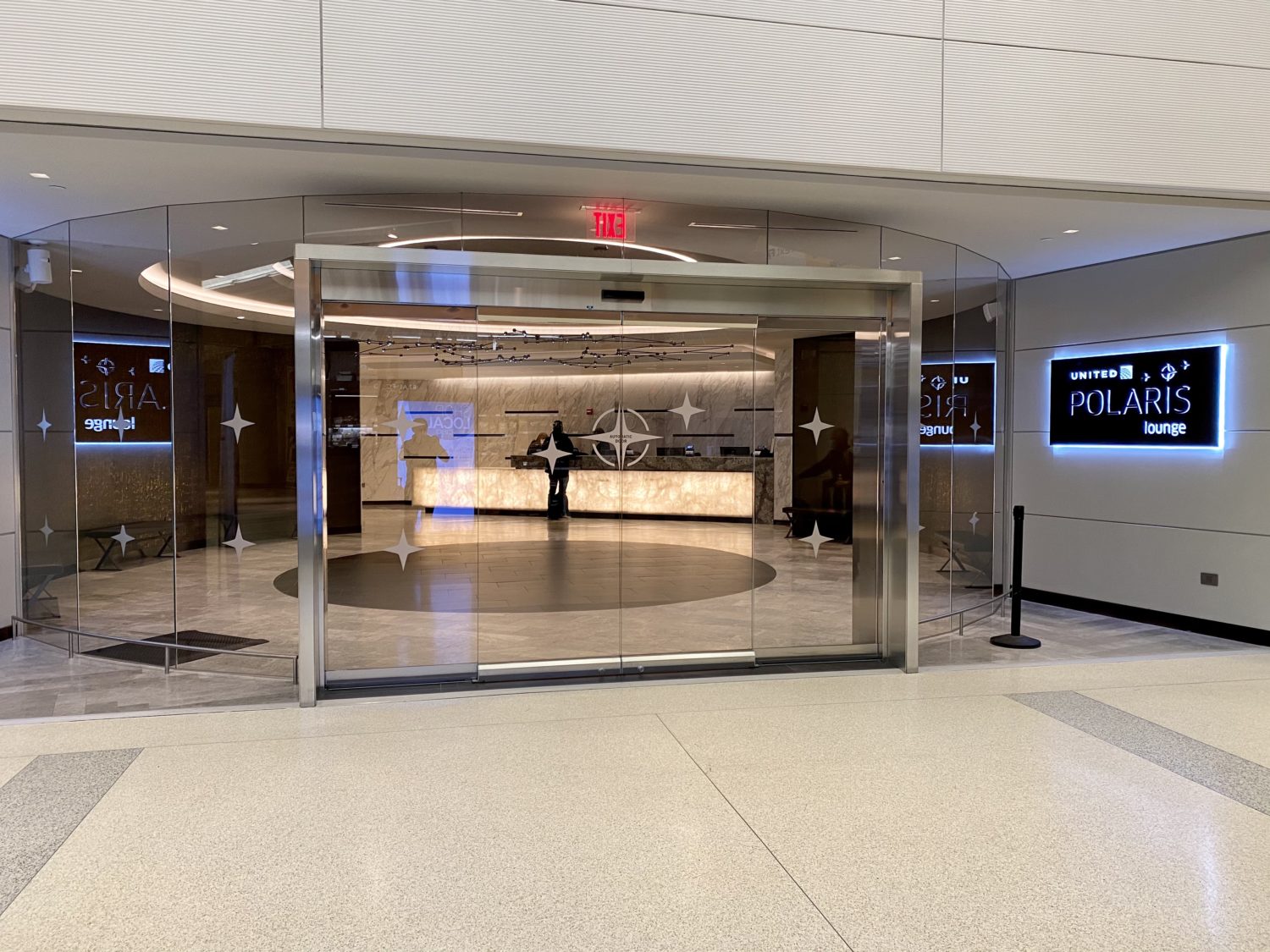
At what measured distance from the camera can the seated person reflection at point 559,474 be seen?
679 cm

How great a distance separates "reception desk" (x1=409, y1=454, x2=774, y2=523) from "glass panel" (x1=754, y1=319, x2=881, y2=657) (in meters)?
0.29

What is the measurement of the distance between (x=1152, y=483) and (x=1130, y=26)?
14.0 ft

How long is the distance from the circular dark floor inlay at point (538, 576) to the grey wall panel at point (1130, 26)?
13.5 feet

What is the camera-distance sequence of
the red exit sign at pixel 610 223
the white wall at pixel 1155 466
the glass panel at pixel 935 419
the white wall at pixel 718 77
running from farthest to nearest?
the glass panel at pixel 935 419 → the white wall at pixel 1155 466 → the red exit sign at pixel 610 223 → the white wall at pixel 718 77

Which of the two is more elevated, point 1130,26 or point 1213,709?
point 1130,26

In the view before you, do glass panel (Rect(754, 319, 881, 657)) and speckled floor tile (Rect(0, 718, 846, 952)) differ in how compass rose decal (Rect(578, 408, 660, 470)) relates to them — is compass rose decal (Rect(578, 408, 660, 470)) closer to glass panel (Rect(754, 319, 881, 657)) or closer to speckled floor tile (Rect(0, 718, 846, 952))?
glass panel (Rect(754, 319, 881, 657))

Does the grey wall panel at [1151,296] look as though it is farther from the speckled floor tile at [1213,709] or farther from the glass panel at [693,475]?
the glass panel at [693,475]


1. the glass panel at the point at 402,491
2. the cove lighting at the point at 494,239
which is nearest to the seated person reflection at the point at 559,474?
the glass panel at the point at 402,491

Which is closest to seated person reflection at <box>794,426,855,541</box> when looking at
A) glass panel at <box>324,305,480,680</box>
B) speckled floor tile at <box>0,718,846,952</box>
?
glass panel at <box>324,305,480,680</box>

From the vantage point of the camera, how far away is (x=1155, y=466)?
852 centimetres

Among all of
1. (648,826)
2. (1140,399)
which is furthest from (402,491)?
(1140,399)

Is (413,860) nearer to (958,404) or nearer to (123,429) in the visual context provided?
(123,429)

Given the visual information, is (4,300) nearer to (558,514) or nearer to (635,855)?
(558,514)

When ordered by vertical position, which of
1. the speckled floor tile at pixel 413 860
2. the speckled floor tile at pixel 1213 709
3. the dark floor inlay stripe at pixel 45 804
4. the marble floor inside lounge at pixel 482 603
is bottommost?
the speckled floor tile at pixel 1213 709
